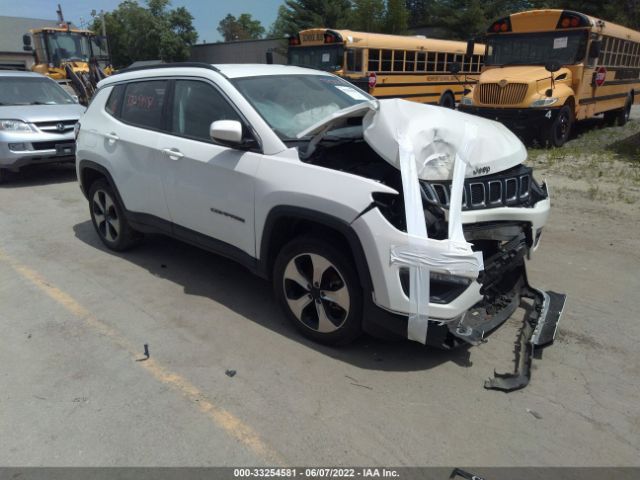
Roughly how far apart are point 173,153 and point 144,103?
87 cm

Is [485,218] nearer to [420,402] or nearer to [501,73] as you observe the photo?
[420,402]

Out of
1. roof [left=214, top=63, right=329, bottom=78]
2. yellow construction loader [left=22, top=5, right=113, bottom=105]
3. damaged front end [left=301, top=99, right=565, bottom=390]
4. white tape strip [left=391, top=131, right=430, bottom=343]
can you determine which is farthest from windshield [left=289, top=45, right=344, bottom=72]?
white tape strip [left=391, top=131, right=430, bottom=343]

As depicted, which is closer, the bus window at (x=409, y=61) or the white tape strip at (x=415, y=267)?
the white tape strip at (x=415, y=267)

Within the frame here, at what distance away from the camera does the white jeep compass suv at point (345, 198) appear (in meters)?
3.03

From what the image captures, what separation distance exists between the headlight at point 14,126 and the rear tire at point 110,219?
404cm

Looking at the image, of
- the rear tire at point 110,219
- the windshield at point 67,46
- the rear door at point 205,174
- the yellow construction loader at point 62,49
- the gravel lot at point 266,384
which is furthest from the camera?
the windshield at point 67,46

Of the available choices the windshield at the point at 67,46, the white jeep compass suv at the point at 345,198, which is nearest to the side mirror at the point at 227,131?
the white jeep compass suv at the point at 345,198

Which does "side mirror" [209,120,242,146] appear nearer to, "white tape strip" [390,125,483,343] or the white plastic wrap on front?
the white plastic wrap on front

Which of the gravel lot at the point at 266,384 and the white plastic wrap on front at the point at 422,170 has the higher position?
the white plastic wrap on front at the point at 422,170

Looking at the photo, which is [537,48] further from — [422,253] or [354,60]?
[422,253]

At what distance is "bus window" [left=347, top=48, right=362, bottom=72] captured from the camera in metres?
15.4

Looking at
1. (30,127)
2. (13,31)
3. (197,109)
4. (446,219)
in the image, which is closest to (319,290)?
(446,219)

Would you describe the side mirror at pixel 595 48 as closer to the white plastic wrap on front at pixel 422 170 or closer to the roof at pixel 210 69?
the roof at pixel 210 69

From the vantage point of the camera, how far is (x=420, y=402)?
9.89 feet
